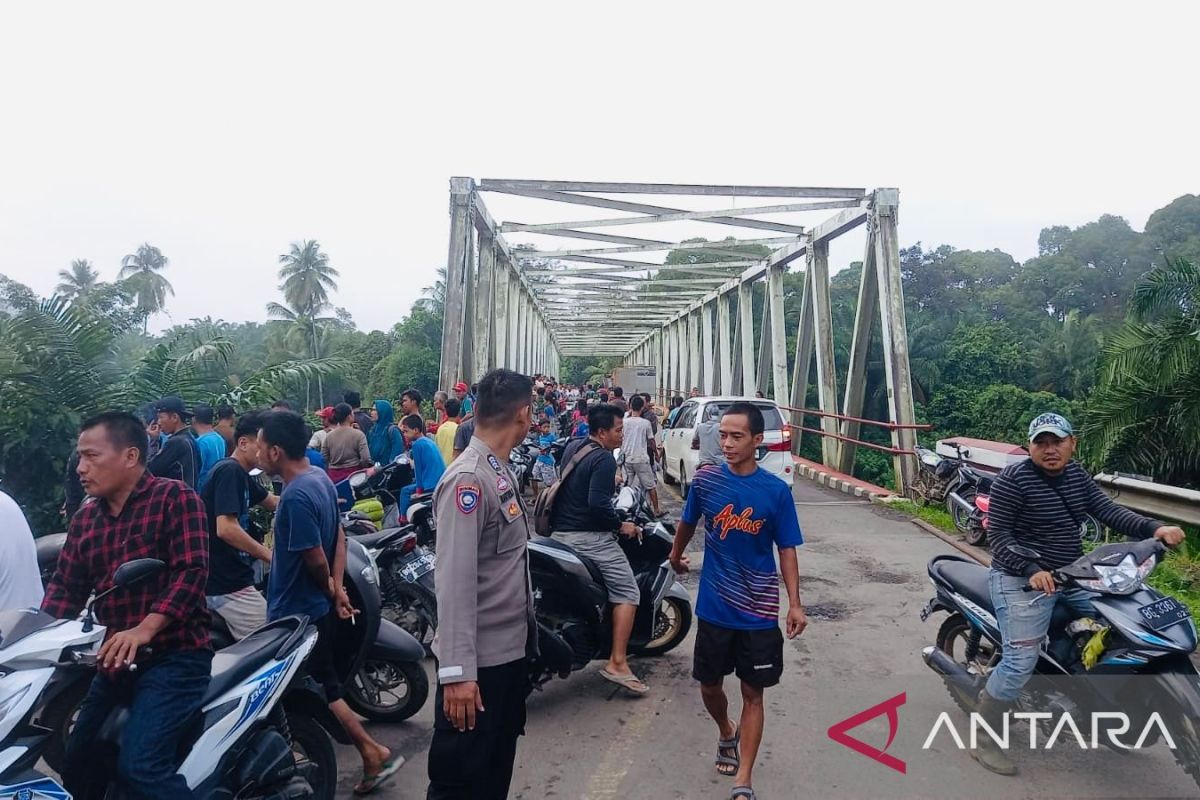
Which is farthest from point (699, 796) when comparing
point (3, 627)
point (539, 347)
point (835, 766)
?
point (539, 347)

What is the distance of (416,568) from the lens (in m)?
4.36

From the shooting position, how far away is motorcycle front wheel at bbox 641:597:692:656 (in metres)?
4.73

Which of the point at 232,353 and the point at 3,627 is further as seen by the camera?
the point at 232,353

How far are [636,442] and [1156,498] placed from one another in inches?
186

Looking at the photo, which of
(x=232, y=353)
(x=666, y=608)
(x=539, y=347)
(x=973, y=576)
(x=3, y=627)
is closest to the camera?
(x=3, y=627)

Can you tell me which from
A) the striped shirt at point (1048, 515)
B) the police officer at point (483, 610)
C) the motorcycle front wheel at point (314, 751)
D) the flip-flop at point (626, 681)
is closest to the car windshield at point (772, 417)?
the flip-flop at point (626, 681)

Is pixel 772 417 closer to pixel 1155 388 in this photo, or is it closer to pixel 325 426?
pixel 1155 388

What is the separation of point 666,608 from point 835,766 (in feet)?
5.22

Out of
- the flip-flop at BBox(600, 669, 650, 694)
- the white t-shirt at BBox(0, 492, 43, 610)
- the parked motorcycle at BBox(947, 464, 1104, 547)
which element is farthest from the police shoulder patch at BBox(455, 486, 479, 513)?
the parked motorcycle at BBox(947, 464, 1104, 547)

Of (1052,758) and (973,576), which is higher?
(973,576)

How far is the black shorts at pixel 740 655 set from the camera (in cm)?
307

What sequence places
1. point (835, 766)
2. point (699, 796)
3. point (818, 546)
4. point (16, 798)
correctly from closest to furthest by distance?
point (16, 798)
point (699, 796)
point (835, 766)
point (818, 546)

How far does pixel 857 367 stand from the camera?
12555 millimetres

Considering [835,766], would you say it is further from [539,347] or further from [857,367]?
[539,347]
